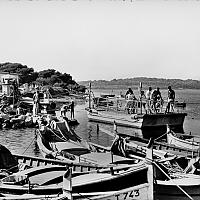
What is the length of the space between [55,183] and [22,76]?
113560 millimetres

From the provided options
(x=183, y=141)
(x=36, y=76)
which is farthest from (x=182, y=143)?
(x=36, y=76)

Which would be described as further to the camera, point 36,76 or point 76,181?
point 36,76

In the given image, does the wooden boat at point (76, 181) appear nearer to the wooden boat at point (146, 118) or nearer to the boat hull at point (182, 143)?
the boat hull at point (182, 143)

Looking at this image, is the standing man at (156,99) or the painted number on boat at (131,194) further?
the standing man at (156,99)

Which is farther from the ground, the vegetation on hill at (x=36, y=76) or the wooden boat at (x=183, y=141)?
the vegetation on hill at (x=36, y=76)

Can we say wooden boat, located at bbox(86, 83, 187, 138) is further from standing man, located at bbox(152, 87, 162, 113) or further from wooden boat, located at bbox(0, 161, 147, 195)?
wooden boat, located at bbox(0, 161, 147, 195)

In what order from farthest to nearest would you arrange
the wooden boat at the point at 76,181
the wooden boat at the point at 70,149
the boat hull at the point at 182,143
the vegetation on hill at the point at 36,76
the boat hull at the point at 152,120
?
1. the vegetation on hill at the point at 36,76
2. the boat hull at the point at 152,120
3. the boat hull at the point at 182,143
4. the wooden boat at the point at 70,149
5. the wooden boat at the point at 76,181

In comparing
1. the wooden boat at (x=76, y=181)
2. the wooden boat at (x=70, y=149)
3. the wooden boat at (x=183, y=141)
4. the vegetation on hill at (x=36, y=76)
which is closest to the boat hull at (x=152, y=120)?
the wooden boat at (x=183, y=141)

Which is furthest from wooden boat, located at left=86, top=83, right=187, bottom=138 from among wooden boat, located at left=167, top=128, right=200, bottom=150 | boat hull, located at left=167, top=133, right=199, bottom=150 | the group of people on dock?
boat hull, located at left=167, top=133, right=199, bottom=150

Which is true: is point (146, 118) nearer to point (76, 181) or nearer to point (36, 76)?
point (76, 181)

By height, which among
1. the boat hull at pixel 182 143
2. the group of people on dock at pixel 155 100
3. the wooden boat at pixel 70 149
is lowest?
the boat hull at pixel 182 143

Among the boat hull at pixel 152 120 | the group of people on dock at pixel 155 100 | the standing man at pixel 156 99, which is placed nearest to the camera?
the boat hull at pixel 152 120

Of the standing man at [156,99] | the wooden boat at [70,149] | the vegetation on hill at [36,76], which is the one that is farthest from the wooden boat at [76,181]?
the vegetation on hill at [36,76]

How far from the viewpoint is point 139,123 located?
4106 cm
